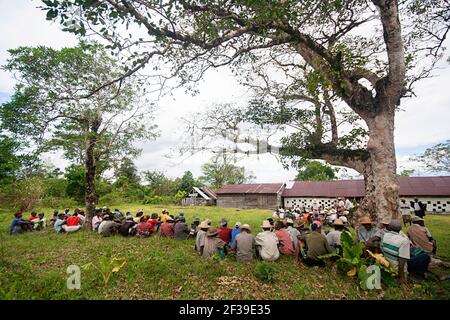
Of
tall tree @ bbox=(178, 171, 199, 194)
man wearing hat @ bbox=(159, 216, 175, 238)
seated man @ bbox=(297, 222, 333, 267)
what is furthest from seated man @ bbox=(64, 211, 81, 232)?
tall tree @ bbox=(178, 171, 199, 194)

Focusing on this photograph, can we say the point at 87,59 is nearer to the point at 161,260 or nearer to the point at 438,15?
the point at 161,260

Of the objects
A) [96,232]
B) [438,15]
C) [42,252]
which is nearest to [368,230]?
[438,15]

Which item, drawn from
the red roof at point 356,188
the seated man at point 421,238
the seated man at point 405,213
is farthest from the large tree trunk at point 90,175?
the red roof at point 356,188

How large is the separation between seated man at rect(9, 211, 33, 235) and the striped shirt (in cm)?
1668

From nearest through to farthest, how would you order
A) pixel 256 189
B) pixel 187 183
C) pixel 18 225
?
pixel 18 225
pixel 256 189
pixel 187 183

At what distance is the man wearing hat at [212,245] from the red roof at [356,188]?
25238 millimetres

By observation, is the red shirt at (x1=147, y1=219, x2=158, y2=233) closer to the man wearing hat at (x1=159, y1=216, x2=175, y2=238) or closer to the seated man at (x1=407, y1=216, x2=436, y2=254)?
the man wearing hat at (x1=159, y1=216, x2=175, y2=238)

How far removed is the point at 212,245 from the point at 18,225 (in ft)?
39.6

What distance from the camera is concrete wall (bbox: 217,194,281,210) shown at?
107ft

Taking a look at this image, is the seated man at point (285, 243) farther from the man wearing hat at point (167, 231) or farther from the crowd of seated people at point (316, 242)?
the man wearing hat at point (167, 231)

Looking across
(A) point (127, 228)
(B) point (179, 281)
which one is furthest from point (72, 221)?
(B) point (179, 281)

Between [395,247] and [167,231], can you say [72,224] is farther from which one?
[395,247]

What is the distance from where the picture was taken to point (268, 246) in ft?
25.4
